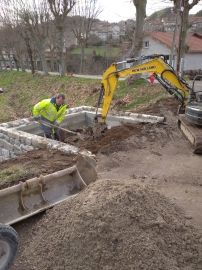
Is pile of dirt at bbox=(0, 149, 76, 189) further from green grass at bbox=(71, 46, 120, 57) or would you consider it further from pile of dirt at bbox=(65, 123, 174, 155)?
green grass at bbox=(71, 46, 120, 57)

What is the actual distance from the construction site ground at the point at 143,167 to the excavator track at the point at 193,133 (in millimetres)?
297

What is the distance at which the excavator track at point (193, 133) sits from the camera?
26.0 feet

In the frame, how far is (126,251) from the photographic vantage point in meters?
4.29

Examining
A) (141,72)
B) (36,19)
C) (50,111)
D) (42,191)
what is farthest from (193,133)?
(36,19)

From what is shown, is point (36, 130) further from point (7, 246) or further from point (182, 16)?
point (182, 16)

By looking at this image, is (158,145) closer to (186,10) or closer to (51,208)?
(51,208)

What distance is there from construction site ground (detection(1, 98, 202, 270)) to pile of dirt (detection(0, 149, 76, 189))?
0.8 inches

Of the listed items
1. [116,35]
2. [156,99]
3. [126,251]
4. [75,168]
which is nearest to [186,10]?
[156,99]

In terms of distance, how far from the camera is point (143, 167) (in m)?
7.77

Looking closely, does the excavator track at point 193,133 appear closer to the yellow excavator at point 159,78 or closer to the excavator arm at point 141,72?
the yellow excavator at point 159,78

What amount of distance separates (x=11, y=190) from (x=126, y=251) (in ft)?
6.20

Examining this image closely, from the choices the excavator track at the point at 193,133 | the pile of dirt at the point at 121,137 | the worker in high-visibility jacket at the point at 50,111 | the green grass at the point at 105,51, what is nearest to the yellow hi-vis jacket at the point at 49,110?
the worker in high-visibility jacket at the point at 50,111

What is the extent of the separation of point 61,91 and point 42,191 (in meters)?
17.1

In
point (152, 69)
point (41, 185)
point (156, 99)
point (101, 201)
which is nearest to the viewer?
point (101, 201)
